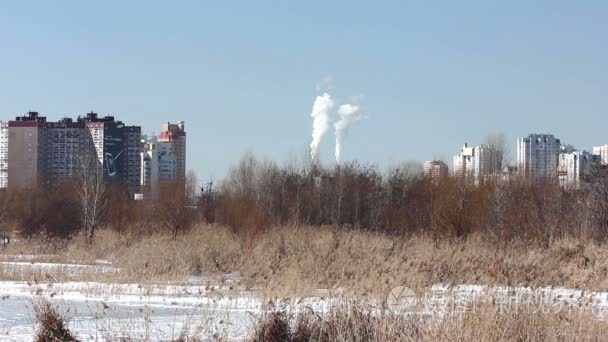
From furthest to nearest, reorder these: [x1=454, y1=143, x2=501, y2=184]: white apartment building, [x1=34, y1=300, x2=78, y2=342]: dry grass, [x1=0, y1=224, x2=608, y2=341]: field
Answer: [x1=454, y1=143, x2=501, y2=184]: white apartment building, [x1=34, y1=300, x2=78, y2=342]: dry grass, [x1=0, y1=224, x2=608, y2=341]: field

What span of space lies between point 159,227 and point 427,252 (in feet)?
64.4

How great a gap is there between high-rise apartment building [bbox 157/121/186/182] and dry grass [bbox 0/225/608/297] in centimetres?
8483

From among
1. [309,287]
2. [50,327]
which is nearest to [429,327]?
[309,287]

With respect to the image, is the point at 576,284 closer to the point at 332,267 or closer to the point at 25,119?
the point at 332,267

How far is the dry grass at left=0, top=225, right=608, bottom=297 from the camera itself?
16.2 meters

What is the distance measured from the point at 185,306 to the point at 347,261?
266 inches

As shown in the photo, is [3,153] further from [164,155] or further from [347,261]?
[347,261]

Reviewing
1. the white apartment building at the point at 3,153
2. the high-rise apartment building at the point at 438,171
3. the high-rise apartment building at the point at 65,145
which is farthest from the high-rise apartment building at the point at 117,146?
the high-rise apartment building at the point at 438,171

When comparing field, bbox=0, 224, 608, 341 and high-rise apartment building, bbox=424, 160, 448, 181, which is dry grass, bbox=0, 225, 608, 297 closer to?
field, bbox=0, 224, 608, 341

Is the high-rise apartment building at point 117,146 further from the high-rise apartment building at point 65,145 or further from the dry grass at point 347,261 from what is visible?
Answer: the dry grass at point 347,261

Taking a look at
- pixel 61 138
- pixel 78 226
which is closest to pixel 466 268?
pixel 78 226

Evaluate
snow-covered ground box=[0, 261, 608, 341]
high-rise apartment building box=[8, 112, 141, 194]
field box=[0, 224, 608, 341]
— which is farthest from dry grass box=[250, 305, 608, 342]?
high-rise apartment building box=[8, 112, 141, 194]

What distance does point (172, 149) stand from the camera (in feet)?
386

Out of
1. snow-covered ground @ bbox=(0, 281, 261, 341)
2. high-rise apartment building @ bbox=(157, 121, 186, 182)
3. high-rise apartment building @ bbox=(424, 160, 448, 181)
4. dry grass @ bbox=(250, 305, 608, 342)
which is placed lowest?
snow-covered ground @ bbox=(0, 281, 261, 341)
